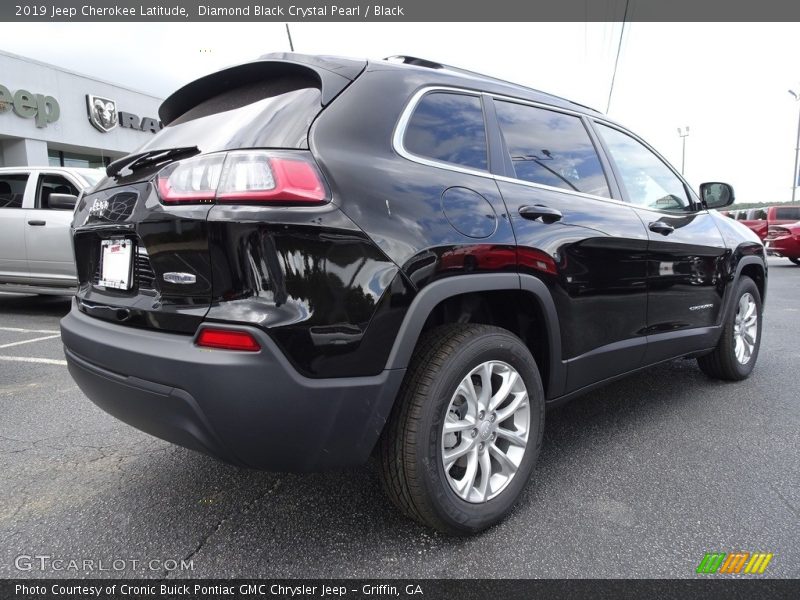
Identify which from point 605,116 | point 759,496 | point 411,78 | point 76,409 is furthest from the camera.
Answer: point 76,409

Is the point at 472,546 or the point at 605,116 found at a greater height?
the point at 605,116

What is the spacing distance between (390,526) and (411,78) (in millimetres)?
1725

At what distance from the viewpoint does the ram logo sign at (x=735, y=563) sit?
6.23 feet

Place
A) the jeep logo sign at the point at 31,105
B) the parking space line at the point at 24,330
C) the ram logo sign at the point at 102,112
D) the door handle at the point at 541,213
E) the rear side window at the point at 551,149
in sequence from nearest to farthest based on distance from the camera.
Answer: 1. the door handle at the point at 541,213
2. the rear side window at the point at 551,149
3. the parking space line at the point at 24,330
4. the jeep logo sign at the point at 31,105
5. the ram logo sign at the point at 102,112

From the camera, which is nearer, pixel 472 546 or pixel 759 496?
pixel 472 546

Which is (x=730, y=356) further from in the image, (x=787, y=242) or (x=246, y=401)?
(x=787, y=242)

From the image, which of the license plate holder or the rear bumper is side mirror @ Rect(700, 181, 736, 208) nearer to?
the rear bumper

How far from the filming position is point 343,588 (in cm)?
182

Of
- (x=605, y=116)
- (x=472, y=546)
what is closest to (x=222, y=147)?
(x=472, y=546)

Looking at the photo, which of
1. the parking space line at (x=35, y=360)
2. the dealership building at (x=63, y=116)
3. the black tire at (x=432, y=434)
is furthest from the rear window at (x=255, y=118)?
the dealership building at (x=63, y=116)

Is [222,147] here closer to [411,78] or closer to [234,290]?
[234,290]

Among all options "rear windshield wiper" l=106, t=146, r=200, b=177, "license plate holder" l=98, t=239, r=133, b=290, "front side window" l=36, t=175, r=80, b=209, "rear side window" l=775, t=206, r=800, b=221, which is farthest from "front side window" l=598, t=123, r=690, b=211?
"rear side window" l=775, t=206, r=800, b=221

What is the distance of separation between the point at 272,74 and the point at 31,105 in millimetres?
19378

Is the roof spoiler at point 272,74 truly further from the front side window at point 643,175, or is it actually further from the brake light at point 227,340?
the front side window at point 643,175
